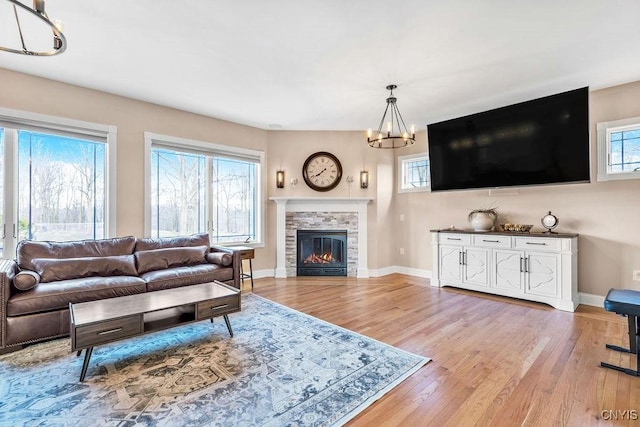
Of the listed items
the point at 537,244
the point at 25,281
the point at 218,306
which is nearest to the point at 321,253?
the point at 218,306

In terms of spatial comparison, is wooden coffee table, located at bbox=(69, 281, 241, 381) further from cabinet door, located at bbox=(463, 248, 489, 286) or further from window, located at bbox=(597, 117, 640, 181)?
window, located at bbox=(597, 117, 640, 181)

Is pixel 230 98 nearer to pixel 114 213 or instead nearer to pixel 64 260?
pixel 114 213

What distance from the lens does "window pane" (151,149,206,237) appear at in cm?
424

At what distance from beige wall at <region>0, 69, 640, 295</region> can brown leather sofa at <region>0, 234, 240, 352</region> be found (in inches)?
22.0

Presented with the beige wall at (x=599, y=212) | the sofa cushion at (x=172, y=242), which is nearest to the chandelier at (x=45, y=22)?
the sofa cushion at (x=172, y=242)

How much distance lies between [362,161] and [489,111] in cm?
209

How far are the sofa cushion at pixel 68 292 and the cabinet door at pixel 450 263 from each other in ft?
13.1

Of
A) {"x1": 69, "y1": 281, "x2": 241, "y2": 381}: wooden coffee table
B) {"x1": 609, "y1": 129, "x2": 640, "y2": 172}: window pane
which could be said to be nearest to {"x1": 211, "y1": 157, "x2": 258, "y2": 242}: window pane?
{"x1": 69, "y1": 281, "x2": 241, "y2": 381}: wooden coffee table

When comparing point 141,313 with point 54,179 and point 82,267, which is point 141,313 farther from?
point 54,179

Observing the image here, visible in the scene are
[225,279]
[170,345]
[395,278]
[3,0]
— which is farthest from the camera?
[395,278]

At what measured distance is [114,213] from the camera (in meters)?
3.82

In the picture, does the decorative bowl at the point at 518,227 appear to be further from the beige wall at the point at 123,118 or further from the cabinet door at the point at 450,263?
the beige wall at the point at 123,118

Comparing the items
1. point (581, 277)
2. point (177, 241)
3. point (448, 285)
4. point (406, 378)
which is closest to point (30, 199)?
point (177, 241)

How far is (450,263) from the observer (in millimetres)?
4570
